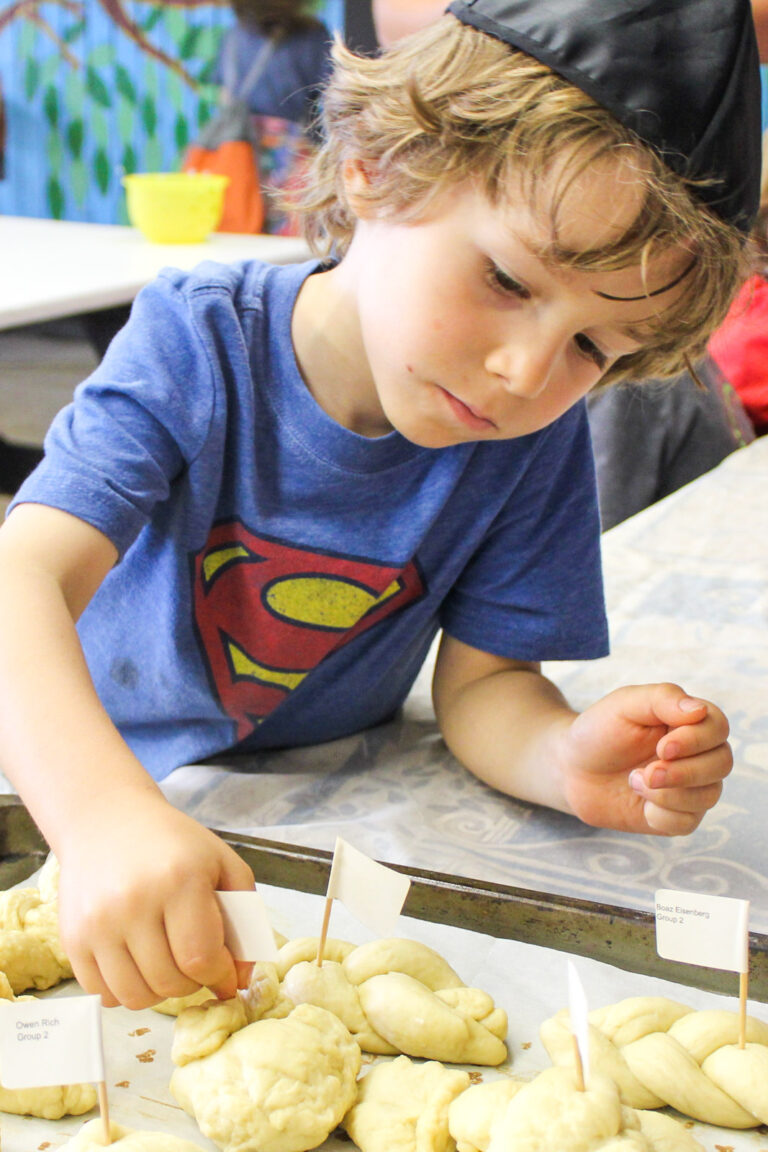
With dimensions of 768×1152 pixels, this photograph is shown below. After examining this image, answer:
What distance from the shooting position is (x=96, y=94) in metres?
3.48

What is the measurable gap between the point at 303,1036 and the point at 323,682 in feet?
1.37

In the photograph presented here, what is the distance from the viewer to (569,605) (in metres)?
0.95

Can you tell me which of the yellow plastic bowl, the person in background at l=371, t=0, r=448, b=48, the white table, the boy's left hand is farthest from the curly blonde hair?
the yellow plastic bowl

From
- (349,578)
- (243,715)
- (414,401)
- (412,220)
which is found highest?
(412,220)

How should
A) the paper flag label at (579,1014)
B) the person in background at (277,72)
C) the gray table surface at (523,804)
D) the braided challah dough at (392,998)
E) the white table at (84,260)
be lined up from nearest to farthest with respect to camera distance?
the paper flag label at (579,1014) → the braided challah dough at (392,998) → the gray table surface at (523,804) → the white table at (84,260) → the person in background at (277,72)

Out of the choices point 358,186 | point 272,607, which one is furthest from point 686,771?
point 358,186

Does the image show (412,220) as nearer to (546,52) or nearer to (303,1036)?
(546,52)

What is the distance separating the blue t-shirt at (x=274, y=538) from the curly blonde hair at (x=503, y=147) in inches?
5.9

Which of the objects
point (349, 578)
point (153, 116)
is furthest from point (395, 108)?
point (153, 116)

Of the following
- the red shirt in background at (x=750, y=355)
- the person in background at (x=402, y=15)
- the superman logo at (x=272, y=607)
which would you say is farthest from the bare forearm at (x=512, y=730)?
the person in background at (x=402, y=15)

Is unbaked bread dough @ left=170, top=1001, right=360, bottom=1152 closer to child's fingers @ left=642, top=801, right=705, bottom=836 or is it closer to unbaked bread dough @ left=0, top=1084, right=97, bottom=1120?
unbaked bread dough @ left=0, top=1084, right=97, bottom=1120

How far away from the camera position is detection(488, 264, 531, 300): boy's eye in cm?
63

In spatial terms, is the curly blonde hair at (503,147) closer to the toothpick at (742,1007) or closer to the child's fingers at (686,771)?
the child's fingers at (686,771)

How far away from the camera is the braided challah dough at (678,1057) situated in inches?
21.6
